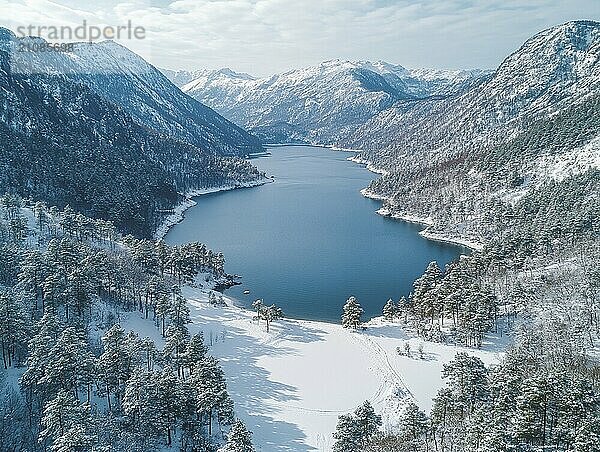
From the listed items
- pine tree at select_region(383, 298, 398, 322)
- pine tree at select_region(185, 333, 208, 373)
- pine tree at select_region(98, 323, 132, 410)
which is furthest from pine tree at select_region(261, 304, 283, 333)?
pine tree at select_region(98, 323, 132, 410)

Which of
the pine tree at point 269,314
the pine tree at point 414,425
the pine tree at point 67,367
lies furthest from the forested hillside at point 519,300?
the pine tree at point 67,367

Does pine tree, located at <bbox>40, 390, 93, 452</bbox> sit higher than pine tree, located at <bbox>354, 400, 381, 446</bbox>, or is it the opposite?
pine tree, located at <bbox>40, 390, 93, 452</bbox>

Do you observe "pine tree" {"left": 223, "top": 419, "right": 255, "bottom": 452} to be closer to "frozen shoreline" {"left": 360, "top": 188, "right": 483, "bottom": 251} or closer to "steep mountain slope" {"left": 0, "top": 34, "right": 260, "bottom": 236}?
"frozen shoreline" {"left": 360, "top": 188, "right": 483, "bottom": 251}

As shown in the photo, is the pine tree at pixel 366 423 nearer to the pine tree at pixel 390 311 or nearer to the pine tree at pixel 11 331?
the pine tree at pixel 390 311

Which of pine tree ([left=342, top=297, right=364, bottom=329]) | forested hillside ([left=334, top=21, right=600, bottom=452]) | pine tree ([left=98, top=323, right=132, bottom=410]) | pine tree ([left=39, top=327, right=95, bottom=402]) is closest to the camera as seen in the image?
forested hillside ([left=334, top=21, right=600, bottom=452])

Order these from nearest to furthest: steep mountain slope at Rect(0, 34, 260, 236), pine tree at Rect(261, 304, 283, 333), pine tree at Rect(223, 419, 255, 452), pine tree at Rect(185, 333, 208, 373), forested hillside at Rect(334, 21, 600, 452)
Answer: pine tree at Rect(223, 419, 255, 452) < forested hillside at Rect(334, 21, 600, 452) < pine tree at Rect(185, 333, 208, 373) < pine tree at Rect(261, 304, 283, 333) < steep mountain slope at Rect(0, 34, 260, 236)

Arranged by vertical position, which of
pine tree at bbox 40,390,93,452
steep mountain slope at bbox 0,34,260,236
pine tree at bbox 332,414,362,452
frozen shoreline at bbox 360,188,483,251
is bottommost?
pine tree at bbox 332,414,362,452

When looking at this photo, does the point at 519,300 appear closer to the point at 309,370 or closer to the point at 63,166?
the point at 309,370
